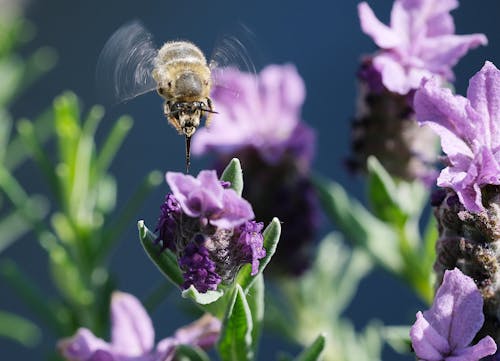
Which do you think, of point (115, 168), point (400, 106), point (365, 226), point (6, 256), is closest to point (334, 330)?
point (365, 226)

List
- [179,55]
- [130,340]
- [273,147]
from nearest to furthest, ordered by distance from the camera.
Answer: [130,340]
[179,55]
[273,147]

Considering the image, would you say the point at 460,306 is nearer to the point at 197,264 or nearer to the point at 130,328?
the point at 197,264

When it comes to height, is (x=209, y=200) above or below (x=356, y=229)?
above

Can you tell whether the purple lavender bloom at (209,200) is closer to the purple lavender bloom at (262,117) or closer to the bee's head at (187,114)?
the bee's head at (187,114)

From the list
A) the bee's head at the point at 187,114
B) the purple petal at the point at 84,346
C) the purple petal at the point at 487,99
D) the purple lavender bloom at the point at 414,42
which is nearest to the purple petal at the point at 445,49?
the purple lavender bloom at the point at 414,42

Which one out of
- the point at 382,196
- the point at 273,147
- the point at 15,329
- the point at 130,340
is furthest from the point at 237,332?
the point at 15,329

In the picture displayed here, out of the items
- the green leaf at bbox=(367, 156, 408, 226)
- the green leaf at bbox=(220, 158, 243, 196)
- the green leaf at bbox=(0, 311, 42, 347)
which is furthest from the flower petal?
the green leaf at bbox=(0, 311, 42, 347)
